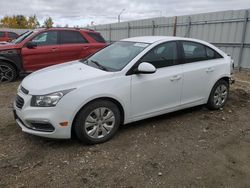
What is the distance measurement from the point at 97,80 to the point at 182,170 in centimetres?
168

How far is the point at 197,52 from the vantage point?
4.93 m

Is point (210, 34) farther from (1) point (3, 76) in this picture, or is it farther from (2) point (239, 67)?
(1) point (3, 76)

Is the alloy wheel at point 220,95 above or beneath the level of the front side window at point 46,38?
beneath

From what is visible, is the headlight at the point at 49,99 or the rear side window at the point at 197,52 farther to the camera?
the rear side window at the point at 197,52

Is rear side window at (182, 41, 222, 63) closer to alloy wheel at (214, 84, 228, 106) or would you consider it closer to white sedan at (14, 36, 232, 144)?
white sedan at (14, 36, 232, 144)

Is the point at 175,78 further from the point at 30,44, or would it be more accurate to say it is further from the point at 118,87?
the point at 30,44

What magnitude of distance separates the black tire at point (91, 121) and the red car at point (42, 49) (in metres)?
4.87

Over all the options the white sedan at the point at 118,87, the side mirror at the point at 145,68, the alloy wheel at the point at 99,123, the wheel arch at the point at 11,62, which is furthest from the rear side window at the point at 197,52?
the wheel arch at the point at 11,62

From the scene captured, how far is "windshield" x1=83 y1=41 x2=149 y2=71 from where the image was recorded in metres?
4.14

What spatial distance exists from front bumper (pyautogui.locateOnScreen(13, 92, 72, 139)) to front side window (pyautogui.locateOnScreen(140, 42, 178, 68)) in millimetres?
1600

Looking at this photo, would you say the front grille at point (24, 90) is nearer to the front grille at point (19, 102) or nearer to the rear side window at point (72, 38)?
the front grille at point (19, 102)

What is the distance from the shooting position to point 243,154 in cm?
365

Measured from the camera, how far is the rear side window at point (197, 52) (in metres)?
4.73

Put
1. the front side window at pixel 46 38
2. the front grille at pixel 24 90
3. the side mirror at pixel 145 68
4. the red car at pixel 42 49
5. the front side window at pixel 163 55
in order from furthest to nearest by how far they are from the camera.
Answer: the front side window at pixel 46 38 → the red car at pixel 42 49 → the front side window at pixel 163 55 → the side mirror at pixel 145 68 → the front grille at pixel 24 90
